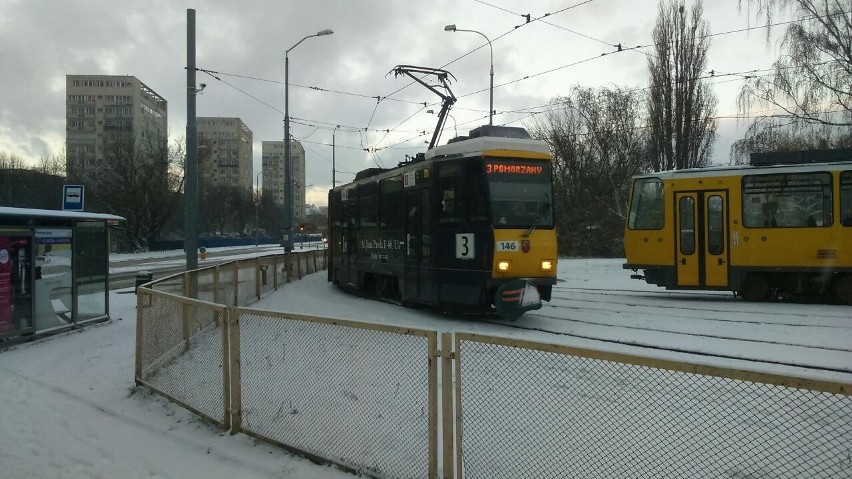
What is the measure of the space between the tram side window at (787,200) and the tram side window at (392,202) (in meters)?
7.89

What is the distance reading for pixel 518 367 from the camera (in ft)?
12.1

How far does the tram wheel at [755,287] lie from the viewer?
13641mm

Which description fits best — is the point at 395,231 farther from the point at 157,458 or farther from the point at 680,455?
the point at 680,455

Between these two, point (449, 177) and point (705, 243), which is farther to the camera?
point (705, 243)

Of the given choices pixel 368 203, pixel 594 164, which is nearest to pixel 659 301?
pixel 368 203

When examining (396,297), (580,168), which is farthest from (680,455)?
(580,168)

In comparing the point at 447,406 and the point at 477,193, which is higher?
the point at 477,193

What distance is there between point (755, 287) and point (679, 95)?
1667 cm

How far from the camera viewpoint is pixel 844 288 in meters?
12.8

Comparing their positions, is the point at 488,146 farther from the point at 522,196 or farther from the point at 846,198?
the point at 846,198

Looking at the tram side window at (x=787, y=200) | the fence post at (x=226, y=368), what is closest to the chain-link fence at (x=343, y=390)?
the fence post at (x=226, y=368)

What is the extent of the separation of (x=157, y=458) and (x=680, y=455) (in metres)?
4.01

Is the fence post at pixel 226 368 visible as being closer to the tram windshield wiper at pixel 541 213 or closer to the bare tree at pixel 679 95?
the tram windshield wiper at pixel 541 213

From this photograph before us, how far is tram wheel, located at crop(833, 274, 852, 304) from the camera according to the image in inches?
501
